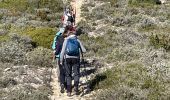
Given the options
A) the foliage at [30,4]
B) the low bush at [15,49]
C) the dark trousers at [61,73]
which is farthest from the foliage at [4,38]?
the foliage at [30,4]

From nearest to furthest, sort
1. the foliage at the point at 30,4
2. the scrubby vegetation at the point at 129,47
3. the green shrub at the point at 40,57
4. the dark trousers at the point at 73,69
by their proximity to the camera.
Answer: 1. the scrubby vegetation at the point at 129,47
2. the dark trousers at the point at 73,69
3. the green shrub at the point at 40,57
4. the foliage at the point at 30,4

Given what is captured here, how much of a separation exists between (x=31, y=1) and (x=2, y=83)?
18.2 metres

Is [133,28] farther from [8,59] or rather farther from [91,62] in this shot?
[8,59]

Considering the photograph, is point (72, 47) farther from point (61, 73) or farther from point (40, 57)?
point (40, 57)

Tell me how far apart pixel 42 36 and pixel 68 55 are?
25.2ft

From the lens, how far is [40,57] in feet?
61.4

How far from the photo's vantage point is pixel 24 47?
2025 centimetres

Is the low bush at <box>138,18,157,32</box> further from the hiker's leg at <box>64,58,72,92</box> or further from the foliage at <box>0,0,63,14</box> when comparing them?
the hiker's leg at <box>64,58,72,92</box>

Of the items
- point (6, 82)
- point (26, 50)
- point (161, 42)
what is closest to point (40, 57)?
point (26, 50)

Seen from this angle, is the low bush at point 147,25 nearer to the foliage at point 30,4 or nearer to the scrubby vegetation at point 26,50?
the scrubby vegetation at point 26,50

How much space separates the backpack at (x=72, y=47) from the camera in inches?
567

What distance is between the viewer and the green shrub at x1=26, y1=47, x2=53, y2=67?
60.1 feet

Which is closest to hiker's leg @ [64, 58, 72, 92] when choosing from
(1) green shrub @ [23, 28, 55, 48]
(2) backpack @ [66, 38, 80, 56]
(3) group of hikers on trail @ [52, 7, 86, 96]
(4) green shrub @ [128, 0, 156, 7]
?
(3) group of hikers on trail @ [52, 7, 86, 96]

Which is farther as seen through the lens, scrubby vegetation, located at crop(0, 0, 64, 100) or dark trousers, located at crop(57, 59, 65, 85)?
dark trousers, located at crop(57, 59, 65, 85)
